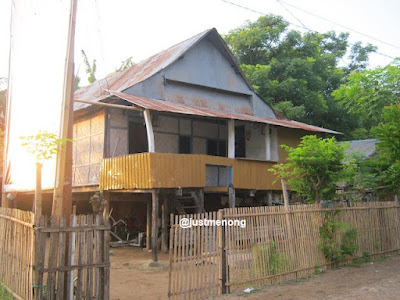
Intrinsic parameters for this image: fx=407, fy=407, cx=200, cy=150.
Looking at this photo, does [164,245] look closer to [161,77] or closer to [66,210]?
[161,77]

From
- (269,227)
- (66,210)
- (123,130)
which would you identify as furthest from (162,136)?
(66,210)

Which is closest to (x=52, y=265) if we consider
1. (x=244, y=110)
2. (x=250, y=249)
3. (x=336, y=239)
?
(x=250, y=249)

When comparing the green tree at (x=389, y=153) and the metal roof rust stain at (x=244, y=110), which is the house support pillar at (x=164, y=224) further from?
the green tree at (x=389, y=153)

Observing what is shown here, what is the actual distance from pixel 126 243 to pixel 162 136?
4522 mm

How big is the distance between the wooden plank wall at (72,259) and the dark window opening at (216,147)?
11012 millimetres

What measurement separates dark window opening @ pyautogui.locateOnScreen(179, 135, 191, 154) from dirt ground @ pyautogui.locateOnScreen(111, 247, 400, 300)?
5462mm

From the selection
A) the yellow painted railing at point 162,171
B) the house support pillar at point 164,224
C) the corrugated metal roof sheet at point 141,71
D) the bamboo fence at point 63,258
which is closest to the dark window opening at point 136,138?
the corrugated metal roof sheet at point 141,71

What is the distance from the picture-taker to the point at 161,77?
15312mm

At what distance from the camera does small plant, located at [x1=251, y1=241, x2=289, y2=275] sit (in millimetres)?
8281

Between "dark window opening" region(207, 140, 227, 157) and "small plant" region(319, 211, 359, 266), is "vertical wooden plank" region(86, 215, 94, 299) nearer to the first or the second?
"small plant" region(319, 211, 359, 266)

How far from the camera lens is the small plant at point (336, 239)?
9.91m

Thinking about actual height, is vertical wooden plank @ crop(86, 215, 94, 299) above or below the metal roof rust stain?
below

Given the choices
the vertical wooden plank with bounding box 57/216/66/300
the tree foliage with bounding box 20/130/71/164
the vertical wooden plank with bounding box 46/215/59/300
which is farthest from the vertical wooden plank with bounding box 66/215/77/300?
the tree foliage with bounding box 20/130/71/164

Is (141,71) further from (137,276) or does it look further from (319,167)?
(319,167)
